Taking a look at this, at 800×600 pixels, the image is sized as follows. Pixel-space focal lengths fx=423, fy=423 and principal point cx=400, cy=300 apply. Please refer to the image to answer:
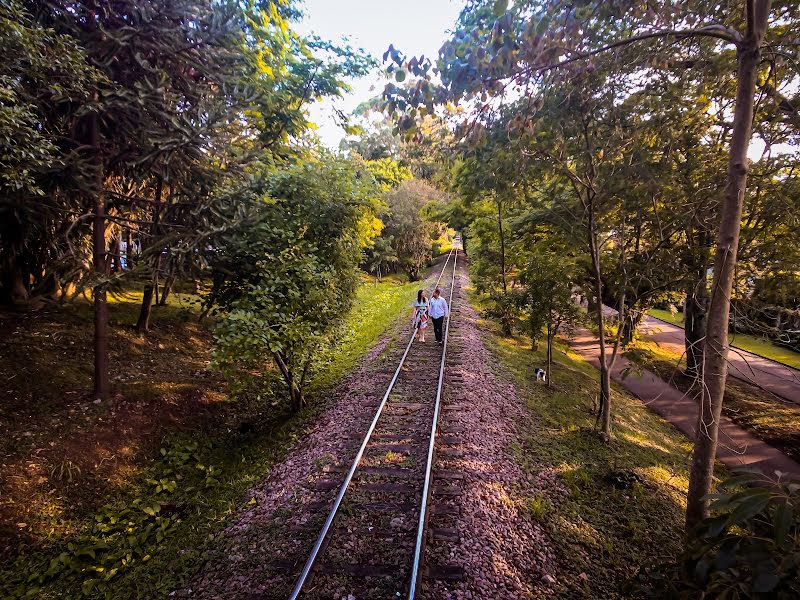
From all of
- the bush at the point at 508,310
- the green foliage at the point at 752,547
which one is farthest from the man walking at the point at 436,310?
the green foliage at the point at 752,547

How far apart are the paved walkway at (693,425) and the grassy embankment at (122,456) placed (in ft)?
25.1

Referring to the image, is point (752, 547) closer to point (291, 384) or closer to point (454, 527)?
point (454, 527)

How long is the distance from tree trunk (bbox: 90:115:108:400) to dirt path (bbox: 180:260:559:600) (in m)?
3.71

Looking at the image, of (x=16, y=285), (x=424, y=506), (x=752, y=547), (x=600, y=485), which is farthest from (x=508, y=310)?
(x=16, y=285)

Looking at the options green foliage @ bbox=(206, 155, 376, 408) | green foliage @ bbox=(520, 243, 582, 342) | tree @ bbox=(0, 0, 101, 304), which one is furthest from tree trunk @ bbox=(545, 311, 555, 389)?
tree @ bbox=(0, 0, 101, 304)

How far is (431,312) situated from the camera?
13406 millimetres

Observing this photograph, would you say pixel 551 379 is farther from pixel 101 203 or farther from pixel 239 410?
pixel 101 203

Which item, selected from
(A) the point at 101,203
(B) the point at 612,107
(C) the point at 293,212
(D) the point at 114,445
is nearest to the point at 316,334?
(C) the point at 293,212

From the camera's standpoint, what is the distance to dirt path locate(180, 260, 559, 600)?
487 centimetres

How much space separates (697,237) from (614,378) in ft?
24.2

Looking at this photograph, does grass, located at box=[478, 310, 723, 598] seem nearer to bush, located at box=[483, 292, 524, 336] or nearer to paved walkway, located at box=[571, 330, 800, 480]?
paved walkway, located at box=[571, 330, 800, 480]

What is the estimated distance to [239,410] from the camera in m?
9.71

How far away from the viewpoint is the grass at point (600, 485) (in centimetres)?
582

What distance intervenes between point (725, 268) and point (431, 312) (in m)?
9.66
